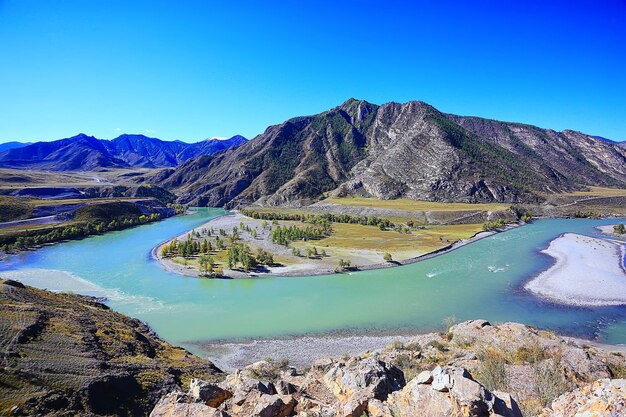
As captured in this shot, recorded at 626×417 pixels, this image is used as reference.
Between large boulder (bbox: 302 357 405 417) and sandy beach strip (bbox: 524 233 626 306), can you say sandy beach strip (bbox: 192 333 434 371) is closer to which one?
large boulder (bbox: 302 357 405 417)

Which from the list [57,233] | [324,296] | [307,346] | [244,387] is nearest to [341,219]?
[324,296]

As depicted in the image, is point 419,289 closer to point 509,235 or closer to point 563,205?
point 509,235

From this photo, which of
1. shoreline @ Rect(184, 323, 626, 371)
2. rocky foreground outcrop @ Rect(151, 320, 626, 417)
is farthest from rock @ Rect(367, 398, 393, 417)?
shoreline @ Rect(184, 323, 626, 371)

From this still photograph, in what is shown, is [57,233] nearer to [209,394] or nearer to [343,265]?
[343,265]

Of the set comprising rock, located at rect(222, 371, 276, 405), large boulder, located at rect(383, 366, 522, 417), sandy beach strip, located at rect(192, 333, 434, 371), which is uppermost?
large boulder, located at rect(383, 366, 522, 417)

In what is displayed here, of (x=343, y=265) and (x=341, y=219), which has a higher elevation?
(x=341, y=219)

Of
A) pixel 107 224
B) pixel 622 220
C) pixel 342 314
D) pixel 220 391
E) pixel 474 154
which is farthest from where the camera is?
pixel 474 154

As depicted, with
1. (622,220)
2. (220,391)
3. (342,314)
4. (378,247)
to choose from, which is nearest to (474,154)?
(622,220)
